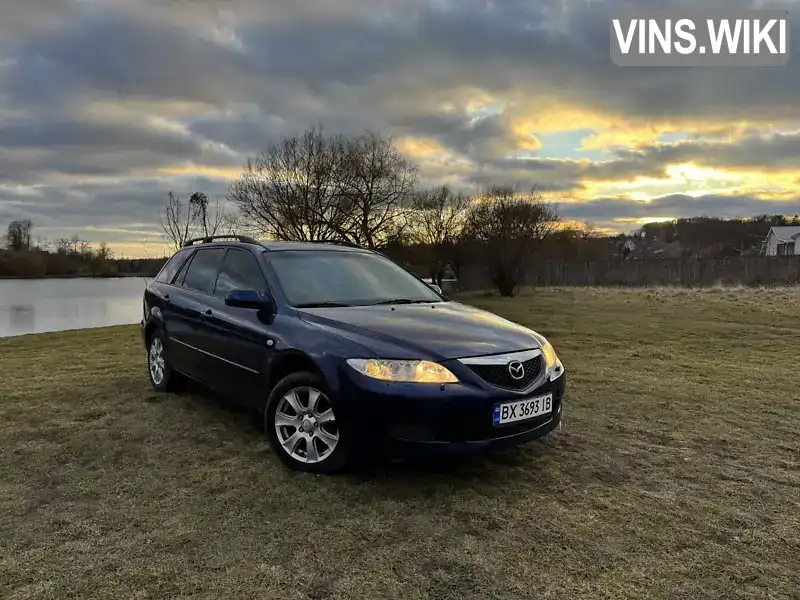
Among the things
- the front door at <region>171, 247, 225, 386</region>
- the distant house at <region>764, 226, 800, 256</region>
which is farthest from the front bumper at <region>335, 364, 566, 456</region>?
the distant house at <region>764, 226, 800, 256</region>

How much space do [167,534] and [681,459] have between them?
11.1 feet

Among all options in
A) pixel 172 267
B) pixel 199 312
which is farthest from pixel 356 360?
pixel 172 267

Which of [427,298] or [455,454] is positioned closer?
[455,454]

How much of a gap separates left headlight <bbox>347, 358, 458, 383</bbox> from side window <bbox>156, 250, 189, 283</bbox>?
333cm

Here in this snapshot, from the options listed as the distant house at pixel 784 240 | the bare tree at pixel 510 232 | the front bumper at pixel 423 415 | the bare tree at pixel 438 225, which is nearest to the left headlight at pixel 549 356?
the front bumper at pixel 423 415

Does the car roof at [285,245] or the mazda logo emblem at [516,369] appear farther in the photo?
the car roof at [285,245]

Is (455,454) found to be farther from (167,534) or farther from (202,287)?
(202,287)

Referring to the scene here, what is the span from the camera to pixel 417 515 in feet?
10.3

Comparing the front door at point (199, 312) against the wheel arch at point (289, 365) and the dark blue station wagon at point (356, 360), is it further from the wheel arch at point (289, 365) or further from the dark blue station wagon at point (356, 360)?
the wheel arch at point (289, 365)

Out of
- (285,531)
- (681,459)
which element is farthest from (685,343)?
(285,531)

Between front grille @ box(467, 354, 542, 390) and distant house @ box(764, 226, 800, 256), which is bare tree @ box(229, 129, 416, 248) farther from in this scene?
distant house @ box(764, 226, 800, 256)

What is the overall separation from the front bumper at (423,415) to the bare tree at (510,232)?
23.4 meters

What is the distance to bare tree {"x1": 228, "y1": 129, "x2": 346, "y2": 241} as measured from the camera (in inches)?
1094

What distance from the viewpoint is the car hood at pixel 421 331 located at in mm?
3379
